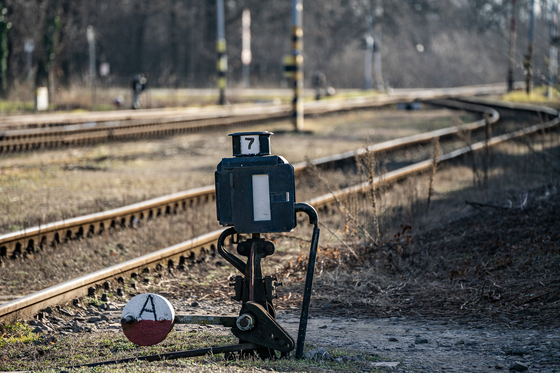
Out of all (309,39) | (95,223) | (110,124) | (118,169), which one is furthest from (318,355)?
(309,39)

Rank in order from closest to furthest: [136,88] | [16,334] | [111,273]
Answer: [16,334] < [111,273] < [136,88]

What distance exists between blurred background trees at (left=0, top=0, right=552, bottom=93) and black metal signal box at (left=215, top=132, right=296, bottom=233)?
125ft

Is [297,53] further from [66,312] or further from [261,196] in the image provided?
[261,196]

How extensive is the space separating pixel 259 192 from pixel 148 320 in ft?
3.14

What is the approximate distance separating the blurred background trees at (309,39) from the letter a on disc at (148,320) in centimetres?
3807

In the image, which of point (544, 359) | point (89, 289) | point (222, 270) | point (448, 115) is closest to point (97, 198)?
point (222, 270)

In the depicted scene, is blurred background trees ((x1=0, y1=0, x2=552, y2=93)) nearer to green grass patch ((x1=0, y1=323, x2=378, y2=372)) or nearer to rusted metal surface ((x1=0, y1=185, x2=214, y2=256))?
rusted metal surface ((x1=0, y1=185, x2=214, y2=256))

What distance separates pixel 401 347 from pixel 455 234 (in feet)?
10.6

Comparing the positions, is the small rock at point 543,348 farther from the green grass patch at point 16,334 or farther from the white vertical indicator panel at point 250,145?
the green grass patch at point 16,334

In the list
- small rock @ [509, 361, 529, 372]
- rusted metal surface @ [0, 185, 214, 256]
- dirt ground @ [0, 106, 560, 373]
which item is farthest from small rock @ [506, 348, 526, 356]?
rusted metal surface @ [0, 185, 214, 256]

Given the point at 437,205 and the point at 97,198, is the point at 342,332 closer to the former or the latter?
the point at 437,205

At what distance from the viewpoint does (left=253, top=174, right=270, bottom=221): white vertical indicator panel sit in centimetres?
430

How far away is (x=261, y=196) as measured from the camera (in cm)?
431

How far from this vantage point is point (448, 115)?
1088 inches
